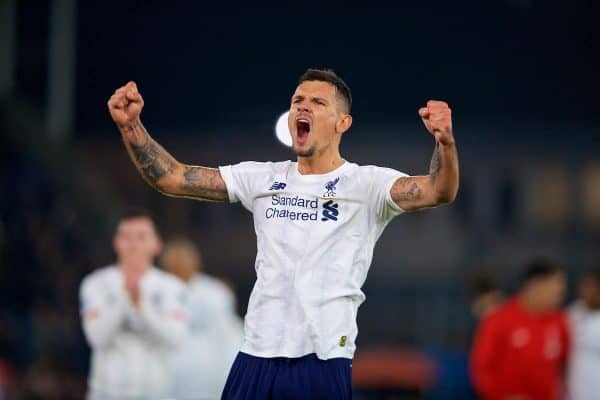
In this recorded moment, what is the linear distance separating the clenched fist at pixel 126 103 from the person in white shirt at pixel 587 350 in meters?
6.13

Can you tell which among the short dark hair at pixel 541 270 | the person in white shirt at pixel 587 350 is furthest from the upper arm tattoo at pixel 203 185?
the person in white shirt at pixel 587 350

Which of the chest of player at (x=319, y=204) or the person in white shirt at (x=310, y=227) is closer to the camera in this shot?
the person in white shirt at (x=310, y=227)

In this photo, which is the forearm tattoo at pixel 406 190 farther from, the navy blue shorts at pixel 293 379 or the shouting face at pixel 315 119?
the navy blue shorts at pixel 293 379

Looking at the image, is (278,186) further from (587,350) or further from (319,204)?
(587,350)

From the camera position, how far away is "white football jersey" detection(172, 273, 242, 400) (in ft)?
37.1

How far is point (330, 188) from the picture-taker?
5.47 metres

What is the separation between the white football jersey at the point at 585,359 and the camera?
10.6 m

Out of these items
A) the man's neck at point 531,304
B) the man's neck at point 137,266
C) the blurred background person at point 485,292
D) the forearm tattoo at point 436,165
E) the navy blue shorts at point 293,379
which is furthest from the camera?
the blurred background person at point 485,292

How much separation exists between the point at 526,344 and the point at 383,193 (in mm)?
5370

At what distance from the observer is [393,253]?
18.9 metres

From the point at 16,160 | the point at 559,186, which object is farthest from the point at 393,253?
the point at 16,160

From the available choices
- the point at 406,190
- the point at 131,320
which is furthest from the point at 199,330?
the point at 406,190

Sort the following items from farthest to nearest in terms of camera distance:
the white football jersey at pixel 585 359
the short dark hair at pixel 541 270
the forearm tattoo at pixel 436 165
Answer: the white football jersey at pixel 585 359 < the short dark hair at pixel 541 270 < the forearm tattoo at pixel 436 165

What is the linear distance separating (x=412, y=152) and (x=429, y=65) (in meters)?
1.51
